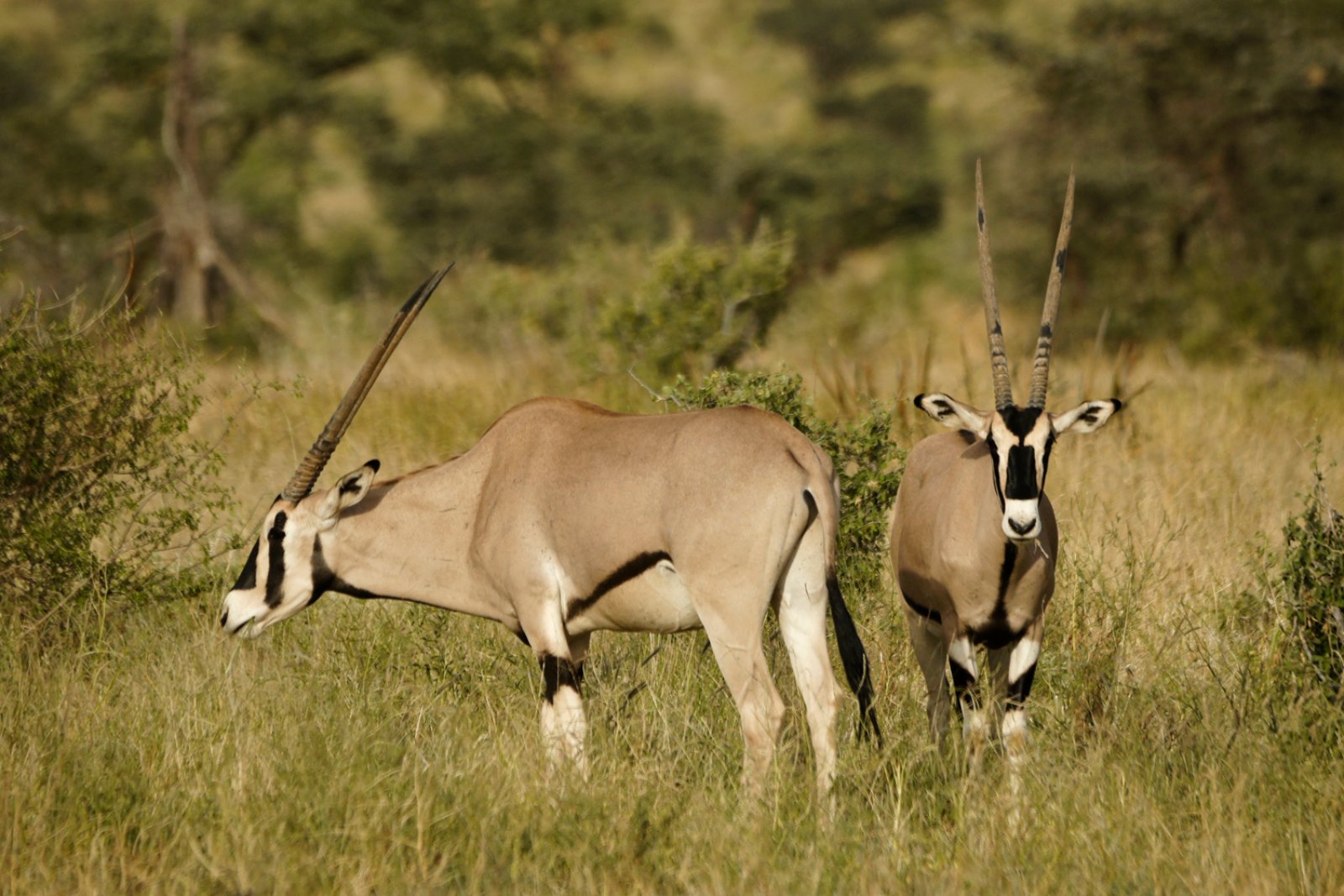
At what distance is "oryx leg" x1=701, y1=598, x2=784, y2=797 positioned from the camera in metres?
4.81

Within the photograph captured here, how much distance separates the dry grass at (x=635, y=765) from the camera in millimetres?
4191

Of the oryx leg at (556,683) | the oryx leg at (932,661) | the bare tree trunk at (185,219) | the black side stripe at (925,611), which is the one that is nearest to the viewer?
the oryx leg at (556,683)

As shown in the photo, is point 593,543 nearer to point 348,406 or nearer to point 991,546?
point 348,406

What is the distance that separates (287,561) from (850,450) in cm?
259

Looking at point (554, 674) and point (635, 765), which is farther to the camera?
point (554, 674)

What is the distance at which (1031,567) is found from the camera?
5207 millimetres

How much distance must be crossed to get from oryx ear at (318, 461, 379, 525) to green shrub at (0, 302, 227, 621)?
0.63 meters

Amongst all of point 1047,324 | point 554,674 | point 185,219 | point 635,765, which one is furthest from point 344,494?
point 185,219

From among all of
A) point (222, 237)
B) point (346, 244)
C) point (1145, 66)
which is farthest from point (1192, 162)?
point (346, 244)

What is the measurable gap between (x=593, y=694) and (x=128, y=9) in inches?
884

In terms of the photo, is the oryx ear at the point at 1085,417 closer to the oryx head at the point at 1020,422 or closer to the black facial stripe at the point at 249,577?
the oryx head at the point at 1020,422

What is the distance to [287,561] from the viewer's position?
5.79 m

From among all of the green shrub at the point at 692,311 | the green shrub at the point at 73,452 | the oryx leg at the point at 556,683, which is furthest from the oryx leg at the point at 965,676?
the green shrub at the point at 692,311

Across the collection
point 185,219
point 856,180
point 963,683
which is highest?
point 963,683
